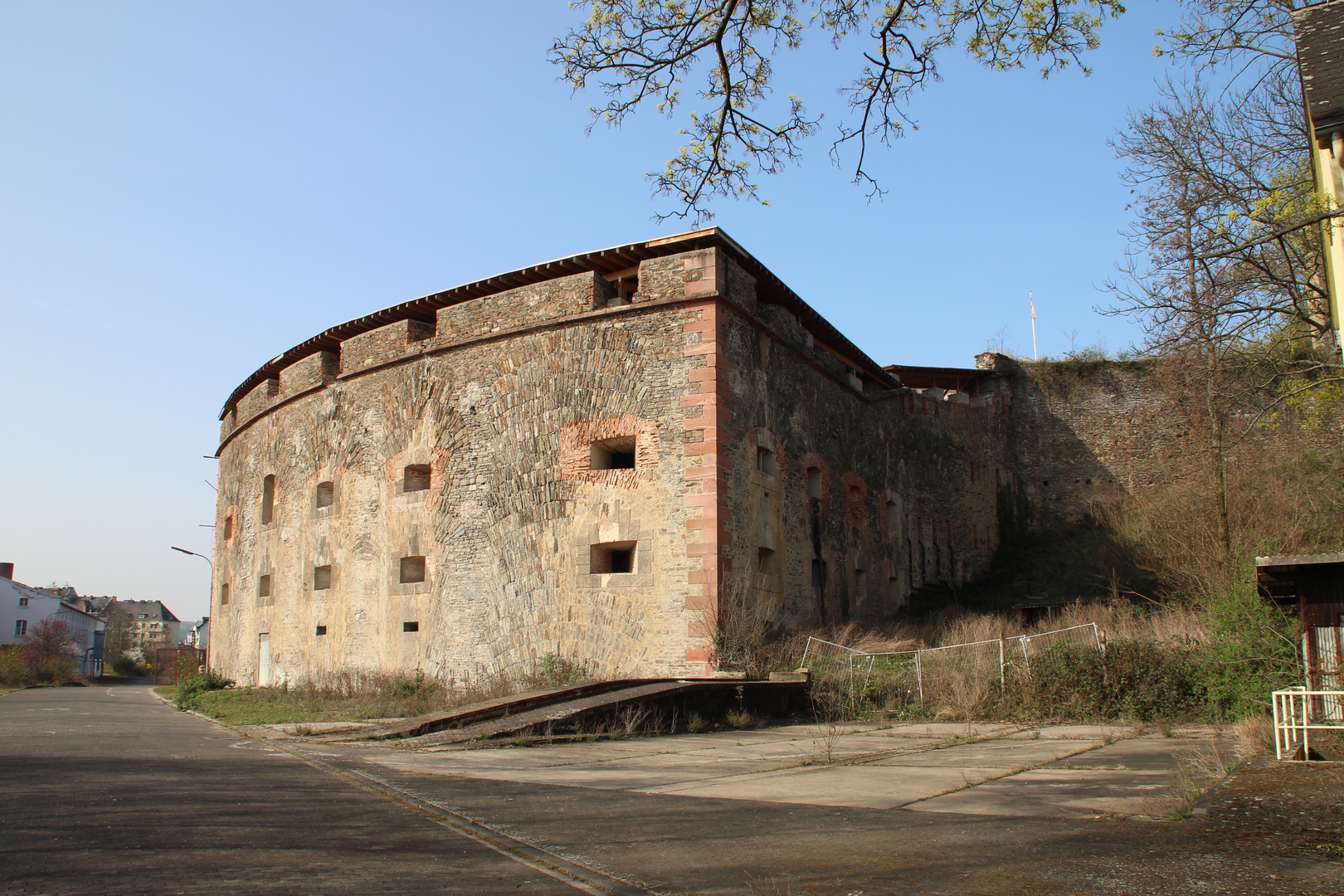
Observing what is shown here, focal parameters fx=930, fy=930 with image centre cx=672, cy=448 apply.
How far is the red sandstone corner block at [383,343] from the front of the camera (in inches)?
696

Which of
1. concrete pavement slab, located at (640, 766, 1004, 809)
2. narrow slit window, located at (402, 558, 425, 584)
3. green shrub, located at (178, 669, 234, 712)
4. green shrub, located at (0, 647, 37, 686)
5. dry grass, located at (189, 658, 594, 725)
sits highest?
narrow slit window, located at (402, 558, 425, 584)

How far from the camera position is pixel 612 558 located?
49.2ft

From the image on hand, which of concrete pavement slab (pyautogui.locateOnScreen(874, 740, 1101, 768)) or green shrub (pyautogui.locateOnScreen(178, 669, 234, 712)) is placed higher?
concrete pavement slab (pyautogui.locateOnScreen(874, 740, 1101, 768))

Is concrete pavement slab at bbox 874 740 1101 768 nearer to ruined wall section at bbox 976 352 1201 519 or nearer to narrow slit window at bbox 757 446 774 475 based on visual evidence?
narrow slit window at bbox 757 446 774 475

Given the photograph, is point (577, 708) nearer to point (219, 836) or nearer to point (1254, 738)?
point (219, 836)

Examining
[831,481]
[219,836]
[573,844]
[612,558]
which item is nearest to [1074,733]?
[573,844]

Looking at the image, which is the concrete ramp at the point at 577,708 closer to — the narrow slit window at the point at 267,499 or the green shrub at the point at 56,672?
the narrow slit window at the point at 267,499

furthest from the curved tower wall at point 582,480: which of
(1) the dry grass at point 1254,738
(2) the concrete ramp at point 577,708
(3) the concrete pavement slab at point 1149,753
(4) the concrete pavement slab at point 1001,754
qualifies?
(1) the dry grass at point 1254,738

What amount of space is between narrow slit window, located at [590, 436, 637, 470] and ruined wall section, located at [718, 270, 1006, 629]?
176 cm

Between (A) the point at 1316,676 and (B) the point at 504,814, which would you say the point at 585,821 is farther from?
(A) the point at 1316,676

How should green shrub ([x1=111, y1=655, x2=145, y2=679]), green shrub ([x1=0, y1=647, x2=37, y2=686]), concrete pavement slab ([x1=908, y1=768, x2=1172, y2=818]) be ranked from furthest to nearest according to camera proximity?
1. green shrub ([x1=111, y1=655, x2=145, y2=679])
2. green shrub ([x1=0, y1=647, x2=37, y2=686])
3. concrete pavement slab ([x1=908, y1=768, x2=1172, y2=818])

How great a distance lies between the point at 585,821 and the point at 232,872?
182cm

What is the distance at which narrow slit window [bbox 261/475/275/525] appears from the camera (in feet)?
71.8

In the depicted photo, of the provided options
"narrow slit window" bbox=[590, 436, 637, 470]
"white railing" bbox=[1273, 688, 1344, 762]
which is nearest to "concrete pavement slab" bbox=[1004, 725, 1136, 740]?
"white railing" bbox=[1273, 688, 1344, 762]
